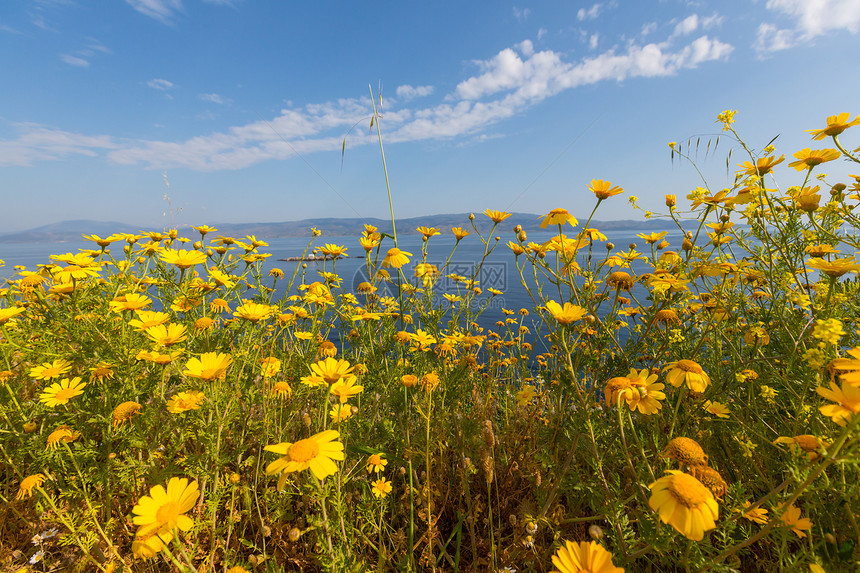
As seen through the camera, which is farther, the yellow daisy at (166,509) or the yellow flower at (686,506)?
the yellow daisy at (166,509)

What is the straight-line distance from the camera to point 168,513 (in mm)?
1025

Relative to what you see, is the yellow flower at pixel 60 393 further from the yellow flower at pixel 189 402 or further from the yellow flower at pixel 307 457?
the yellow flower at pixel 307 457

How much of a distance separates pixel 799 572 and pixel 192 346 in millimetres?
2663

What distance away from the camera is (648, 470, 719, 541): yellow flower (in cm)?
81

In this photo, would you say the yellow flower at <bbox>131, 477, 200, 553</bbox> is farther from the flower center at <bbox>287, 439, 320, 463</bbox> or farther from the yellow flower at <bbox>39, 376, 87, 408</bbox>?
the yellow flower at <bbox>39, 376, 87, 408</bbox>

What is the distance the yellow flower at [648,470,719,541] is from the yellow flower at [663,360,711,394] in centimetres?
64

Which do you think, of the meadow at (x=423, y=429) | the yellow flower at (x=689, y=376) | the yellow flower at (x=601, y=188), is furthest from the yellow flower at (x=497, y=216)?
the yellow flower at (x=689, y=376)

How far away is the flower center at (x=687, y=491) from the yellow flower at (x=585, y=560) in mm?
230

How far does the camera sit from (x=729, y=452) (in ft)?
5.98

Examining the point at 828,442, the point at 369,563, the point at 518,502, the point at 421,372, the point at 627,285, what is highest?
the point at 627,285

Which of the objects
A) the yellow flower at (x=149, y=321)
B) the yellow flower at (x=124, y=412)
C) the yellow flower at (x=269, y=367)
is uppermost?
the yellow flower at (x=149, y=321)

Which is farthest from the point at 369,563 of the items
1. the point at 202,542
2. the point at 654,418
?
the point at 654,418

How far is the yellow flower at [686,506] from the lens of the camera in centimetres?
81

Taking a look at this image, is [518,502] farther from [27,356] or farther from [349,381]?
[27,356]
